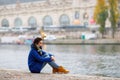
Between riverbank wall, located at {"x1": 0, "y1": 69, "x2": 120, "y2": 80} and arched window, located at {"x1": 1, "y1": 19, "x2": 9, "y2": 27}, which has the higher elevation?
riverbank wall, located at {"x1": 0, "y1": 69, "x2": 120, "y2": 80}

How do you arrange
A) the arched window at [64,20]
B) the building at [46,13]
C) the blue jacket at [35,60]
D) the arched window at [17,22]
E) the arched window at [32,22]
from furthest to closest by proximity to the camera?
the arched window at [17,22] < the arched window at [32,22] < the arched window at [64,20] < the building at [46,13] < the blue jacket at [35,60]

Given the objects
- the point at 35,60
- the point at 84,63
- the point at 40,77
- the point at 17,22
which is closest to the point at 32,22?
the point at 17,22

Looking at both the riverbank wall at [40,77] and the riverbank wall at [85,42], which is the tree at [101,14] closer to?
the riverbank wall at [85,42]

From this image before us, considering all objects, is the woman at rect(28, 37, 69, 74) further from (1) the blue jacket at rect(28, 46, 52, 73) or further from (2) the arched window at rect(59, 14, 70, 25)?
(2) the arched window at rect(59, 14, 70, 25)

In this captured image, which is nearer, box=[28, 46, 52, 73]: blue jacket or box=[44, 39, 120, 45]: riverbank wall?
box=[28, 46, 52, 73]: blue jacket

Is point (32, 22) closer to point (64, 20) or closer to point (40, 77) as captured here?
point (64, 20)

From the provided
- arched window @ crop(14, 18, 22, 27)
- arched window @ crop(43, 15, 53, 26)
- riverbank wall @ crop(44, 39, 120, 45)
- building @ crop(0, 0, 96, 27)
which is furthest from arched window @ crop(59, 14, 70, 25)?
riverbank wall @ crop(44, 39, 120, 45)

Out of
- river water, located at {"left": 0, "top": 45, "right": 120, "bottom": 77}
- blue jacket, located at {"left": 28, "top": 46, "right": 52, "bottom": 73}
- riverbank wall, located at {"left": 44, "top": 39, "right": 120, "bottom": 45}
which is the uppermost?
blue jacket, located at {"left": 28, "top": 46, "right": 52, "bottom": 73}

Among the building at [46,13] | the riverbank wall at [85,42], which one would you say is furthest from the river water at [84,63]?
the building at [46,13]

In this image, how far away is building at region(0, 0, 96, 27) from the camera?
99.3 m

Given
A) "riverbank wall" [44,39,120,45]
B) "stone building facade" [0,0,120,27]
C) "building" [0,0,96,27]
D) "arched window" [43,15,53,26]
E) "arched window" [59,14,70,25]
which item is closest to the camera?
"riverbank wall" [44,39,120,45]

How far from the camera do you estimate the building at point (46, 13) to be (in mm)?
99312

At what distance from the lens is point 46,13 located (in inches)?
4141

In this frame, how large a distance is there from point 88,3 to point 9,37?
18.2 meters
